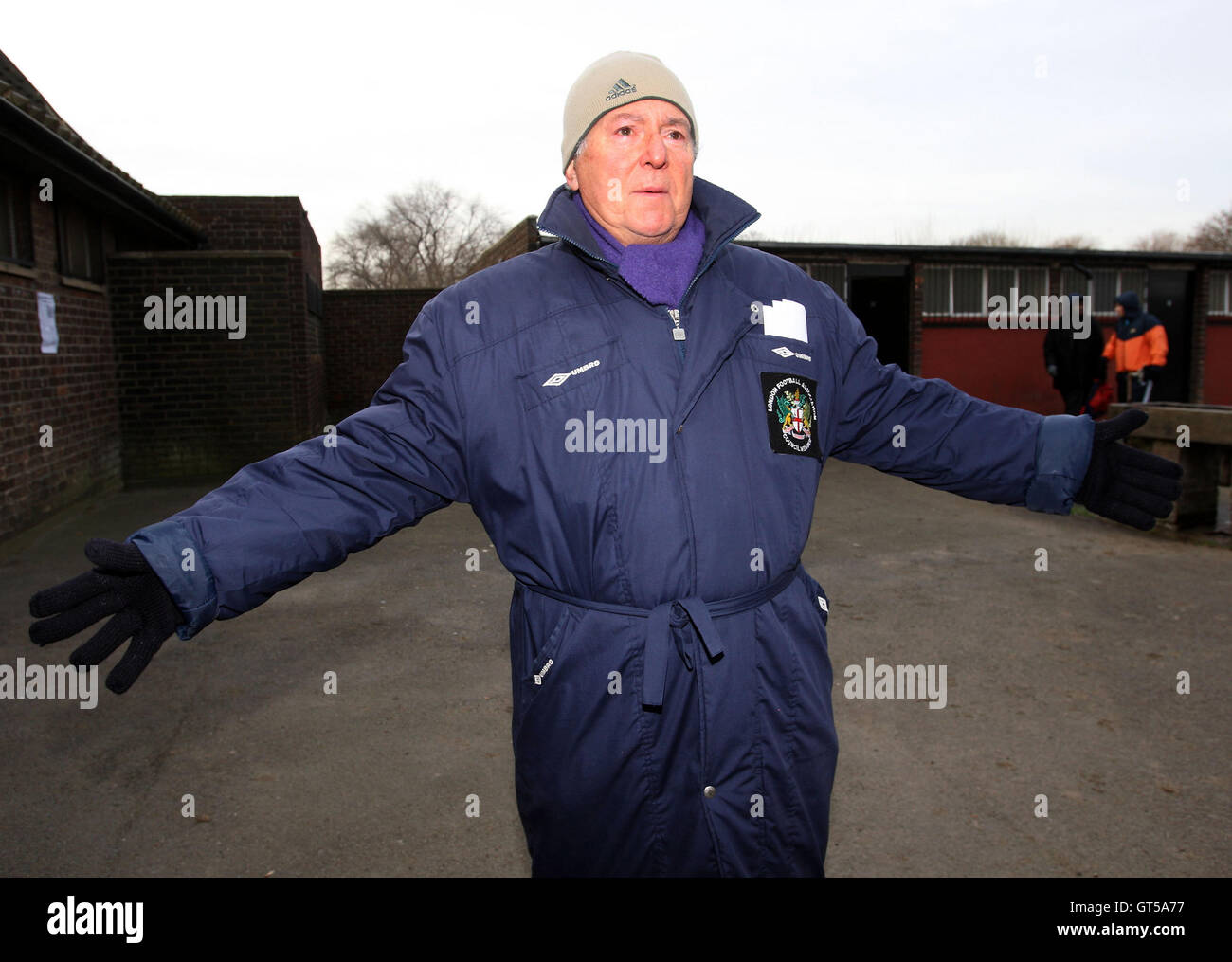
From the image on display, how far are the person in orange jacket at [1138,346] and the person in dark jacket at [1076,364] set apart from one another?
23 cm

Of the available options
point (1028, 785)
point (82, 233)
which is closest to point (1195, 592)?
point (1028, 785)

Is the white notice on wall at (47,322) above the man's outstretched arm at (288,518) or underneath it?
above

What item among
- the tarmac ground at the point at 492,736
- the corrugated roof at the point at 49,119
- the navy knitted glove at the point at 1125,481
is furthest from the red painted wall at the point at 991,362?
the navy knitted glove at the point at 1125,481

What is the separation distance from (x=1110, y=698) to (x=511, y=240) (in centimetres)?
1355

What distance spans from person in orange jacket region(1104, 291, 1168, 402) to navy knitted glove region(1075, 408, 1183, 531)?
503 inches

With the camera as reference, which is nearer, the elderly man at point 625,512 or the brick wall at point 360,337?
the elderly man at point 625,512

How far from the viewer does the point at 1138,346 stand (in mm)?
13750

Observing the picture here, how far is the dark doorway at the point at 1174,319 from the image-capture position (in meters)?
19.2

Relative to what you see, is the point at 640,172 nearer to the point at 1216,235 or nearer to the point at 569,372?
the point at 569,372

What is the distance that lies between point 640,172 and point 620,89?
0.22m

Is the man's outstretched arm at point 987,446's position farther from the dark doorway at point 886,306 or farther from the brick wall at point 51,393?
the dark doorway at point 886,306

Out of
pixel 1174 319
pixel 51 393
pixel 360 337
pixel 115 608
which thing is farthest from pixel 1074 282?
pixel 115 608

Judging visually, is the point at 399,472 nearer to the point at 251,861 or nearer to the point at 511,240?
the point at 251,861

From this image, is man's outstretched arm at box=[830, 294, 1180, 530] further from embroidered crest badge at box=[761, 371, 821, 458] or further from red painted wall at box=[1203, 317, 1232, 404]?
red painted wall at box=[1203, 317, 1232, 404]
